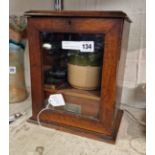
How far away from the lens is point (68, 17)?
2.02ft

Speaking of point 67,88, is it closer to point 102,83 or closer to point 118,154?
point 102,83

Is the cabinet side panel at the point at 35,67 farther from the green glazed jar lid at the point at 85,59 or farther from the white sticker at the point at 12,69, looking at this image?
the white sticker at the point at 12,69

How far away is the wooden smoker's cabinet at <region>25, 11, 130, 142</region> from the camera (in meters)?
0.59

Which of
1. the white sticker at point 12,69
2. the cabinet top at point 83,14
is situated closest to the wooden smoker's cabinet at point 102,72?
the cabinet top at point 83,14

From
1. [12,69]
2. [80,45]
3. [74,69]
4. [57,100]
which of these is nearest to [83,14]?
[80,45]

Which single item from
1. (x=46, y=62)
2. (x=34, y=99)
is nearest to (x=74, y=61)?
(x=46, y=62)

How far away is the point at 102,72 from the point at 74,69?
0.44ft

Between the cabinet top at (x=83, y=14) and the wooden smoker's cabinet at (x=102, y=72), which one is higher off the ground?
the cabinet top at (x=83, y=14)

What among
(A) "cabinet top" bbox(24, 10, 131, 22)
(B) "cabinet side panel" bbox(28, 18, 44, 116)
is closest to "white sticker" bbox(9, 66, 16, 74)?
(B) "cabinet side panel" bbox(28, 18, 44, 116)

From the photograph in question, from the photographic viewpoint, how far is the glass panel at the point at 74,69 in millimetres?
667

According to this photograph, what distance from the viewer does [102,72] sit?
640 millimetres

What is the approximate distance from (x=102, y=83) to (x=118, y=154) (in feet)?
0.77

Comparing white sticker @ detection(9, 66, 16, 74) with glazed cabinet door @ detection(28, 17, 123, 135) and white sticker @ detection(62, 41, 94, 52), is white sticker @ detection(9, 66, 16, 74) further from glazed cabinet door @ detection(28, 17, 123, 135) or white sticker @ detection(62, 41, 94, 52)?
white sticker @ detection(62, 41, 94, 52)

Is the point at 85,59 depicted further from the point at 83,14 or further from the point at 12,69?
the point at 12,69
